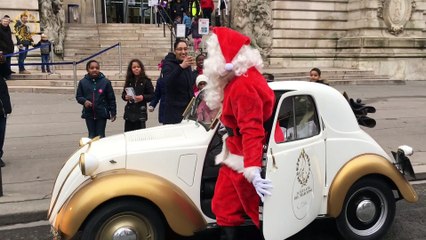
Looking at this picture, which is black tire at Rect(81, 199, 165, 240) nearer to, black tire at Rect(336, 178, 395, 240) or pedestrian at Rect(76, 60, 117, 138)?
black tire at Rect(336, 178, 395, 240)

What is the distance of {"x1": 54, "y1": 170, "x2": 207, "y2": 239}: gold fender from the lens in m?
3.40

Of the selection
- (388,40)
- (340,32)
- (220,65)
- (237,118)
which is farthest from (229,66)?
(340,32)

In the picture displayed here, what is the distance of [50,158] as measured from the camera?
23.3 feet

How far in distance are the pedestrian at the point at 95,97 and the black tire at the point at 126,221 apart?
312 centimetres

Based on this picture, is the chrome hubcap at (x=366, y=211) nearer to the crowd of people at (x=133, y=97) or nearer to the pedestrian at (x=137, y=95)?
the crowd of people at (x=133, y=97)

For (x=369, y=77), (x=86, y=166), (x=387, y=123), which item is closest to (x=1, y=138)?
(x=86, y=166)

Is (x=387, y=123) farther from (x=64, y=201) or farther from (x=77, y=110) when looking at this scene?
(x=64, y=201)

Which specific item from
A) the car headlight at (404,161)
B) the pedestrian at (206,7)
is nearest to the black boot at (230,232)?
the car headlight at (404,161)

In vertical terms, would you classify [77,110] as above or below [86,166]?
below

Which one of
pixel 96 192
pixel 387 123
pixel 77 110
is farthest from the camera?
pixel 77 110

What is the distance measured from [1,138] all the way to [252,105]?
4.89m

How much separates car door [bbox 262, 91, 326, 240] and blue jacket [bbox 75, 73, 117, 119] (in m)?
3.43

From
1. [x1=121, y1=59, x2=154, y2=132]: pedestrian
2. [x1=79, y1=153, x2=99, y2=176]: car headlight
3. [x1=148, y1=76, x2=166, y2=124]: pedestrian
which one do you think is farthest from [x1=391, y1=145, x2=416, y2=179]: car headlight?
[x1=121, y1=59, x2=154, y2=132]: pedestrian

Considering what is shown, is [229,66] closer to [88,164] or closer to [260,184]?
[260,184]
